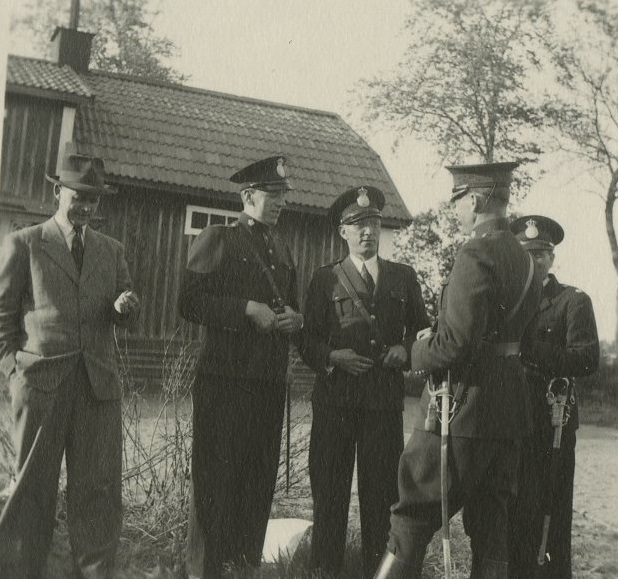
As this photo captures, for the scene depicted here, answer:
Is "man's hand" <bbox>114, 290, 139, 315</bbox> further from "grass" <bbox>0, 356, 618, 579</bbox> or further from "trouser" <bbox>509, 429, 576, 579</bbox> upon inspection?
"trouser" <bbox>509, 429, 576, 579</bbox>

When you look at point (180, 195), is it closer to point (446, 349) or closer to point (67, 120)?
point (67, 120)

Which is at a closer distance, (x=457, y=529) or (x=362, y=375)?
(x=362, y=375)

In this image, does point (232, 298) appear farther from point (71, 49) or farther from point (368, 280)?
point (71, 49)

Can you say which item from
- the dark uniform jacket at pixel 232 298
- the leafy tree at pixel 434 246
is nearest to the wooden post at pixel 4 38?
the dark uniform jacket at pixel 232 298

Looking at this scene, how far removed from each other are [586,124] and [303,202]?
182 inches

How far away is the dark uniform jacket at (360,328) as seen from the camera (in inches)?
152

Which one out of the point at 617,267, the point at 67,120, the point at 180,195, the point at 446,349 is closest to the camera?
the point at 446,349

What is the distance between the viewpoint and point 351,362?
12.6 ft

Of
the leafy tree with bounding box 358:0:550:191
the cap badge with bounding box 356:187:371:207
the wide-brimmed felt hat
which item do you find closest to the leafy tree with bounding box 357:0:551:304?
the leafy tree with bounding box 358:0:550:191

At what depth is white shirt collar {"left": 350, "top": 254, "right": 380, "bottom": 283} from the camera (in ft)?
13.3

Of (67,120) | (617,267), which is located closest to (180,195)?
(67,120)

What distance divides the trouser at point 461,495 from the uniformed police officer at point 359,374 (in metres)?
0.70

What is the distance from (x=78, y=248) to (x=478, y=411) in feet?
6.35

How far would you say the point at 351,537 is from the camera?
4406 mm
